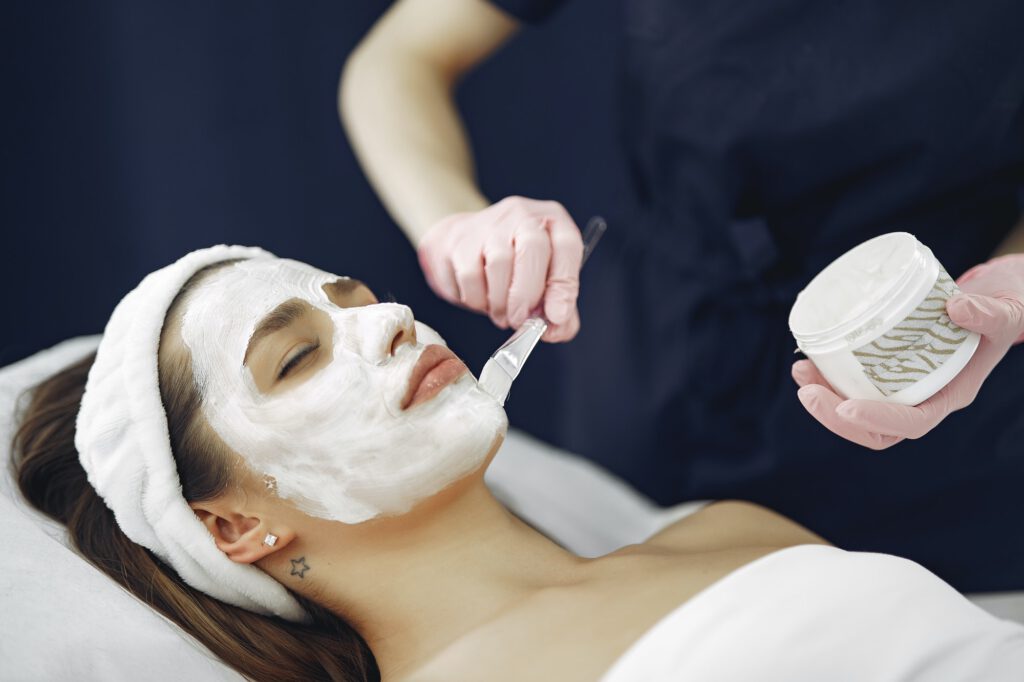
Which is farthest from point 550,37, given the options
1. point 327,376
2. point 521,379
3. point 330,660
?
point 330,660

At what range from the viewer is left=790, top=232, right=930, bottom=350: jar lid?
2.81ft

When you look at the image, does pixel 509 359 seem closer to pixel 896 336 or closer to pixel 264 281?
pixel 264 281

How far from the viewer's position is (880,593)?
0.95 m

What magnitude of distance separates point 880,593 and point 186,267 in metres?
0.86

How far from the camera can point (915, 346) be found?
88 centimetres

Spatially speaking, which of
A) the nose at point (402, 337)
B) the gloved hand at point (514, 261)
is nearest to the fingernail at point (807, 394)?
the gloved hand at point (514, 261)

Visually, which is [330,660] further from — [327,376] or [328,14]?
[328,14]

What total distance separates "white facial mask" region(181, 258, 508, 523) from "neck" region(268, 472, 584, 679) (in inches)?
1.7

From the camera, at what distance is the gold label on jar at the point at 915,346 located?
33.8 inches

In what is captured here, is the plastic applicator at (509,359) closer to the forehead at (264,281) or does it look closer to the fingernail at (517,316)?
the fingernail at (517,316)

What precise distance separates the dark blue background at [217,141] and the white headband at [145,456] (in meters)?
0.86

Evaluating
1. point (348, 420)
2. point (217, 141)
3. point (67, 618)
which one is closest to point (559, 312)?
point (348, 420)

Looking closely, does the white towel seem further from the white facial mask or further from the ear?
the ear

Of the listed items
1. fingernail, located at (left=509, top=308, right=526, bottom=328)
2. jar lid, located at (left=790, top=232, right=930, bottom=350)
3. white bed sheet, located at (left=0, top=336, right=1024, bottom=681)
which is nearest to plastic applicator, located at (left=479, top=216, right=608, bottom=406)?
fingernail, located at (left=509, top=308, right=526, bottom=328)
